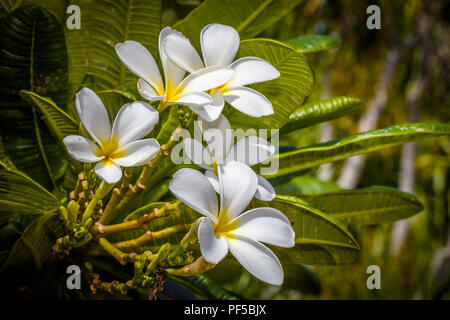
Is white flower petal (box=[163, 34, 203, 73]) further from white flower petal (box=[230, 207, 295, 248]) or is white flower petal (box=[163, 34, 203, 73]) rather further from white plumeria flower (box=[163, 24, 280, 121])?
white flower petal (box=[230, 207, 295, 248])

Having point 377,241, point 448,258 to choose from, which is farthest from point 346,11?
point 448,258

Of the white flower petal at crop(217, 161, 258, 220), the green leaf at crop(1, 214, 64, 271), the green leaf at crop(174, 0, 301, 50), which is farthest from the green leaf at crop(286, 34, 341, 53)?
the green leaf at crop(1, 214, 64, 271)

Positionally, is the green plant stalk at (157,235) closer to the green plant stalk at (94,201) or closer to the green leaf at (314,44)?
the green plant stalk at (94,201)

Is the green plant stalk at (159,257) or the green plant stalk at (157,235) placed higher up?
the green plant stalk at (157,235)

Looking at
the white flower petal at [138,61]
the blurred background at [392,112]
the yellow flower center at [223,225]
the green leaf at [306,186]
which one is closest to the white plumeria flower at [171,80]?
the white flower petal at [138,61]

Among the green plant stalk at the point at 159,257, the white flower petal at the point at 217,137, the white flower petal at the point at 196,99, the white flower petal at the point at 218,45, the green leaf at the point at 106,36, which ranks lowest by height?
the green plant stalk at the point at 159,257

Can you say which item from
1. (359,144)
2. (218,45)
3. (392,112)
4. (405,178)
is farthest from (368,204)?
(392,112)

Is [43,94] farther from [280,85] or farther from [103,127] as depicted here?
[280,85]
